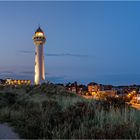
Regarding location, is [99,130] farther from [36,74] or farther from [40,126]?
[36,74]

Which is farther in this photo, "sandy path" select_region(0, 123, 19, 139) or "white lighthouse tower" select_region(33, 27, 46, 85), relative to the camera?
"white lighthouse tower" select_region(33, 27, 46, 85)

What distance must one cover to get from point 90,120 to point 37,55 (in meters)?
62.8

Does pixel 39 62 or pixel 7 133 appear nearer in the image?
pixel 7 133

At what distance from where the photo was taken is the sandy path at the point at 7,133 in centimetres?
1238

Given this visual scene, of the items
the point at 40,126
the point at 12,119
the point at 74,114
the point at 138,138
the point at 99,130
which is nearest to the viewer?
the point at 138,138

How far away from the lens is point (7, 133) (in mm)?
13211

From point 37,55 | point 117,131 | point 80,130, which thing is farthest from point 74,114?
point 37,55

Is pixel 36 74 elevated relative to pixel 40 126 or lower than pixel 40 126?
elevated

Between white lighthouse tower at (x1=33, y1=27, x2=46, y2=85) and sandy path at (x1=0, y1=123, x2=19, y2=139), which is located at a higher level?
white lighthouse tower at (x1=33, y1=27, x2=46, y2=85)

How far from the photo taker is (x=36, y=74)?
7569cm

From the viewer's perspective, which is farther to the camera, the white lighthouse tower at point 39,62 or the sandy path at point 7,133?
the white lighthouse tower at point 39,62

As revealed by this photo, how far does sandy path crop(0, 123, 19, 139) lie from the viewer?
40.6ft

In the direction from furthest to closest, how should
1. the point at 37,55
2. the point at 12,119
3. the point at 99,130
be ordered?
the point at 37,55 → the point at 12,119 → the point at 99,130

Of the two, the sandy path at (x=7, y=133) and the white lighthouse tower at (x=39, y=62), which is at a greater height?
the white lighthouse tower at (x=39, y=62)
